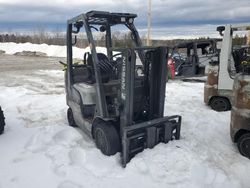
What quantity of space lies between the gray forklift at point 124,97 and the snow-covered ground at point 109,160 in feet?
0.67

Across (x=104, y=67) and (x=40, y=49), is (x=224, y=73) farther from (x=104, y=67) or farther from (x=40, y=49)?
(x=40, y=49)

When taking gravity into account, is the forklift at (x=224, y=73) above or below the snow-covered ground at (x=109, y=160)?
above

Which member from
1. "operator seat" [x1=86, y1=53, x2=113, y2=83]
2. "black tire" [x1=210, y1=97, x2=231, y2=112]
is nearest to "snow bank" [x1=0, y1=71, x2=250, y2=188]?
"black tire" [x1=210, y1=97, x2=231, y2=112]

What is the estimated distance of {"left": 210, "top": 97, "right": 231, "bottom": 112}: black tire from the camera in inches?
323

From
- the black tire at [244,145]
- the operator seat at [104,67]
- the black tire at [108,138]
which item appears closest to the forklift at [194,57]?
the operator seat at [104,67]

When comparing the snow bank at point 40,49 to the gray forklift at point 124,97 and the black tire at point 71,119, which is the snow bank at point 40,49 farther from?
the gray forklift at point 124,97

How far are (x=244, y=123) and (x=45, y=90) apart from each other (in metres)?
8.12

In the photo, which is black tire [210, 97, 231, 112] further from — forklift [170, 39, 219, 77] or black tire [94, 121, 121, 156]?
forklift [170, 39, 219, 77]

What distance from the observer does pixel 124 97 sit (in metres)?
4.84

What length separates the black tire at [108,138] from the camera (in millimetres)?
4957

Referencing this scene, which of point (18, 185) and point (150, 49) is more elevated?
point (150, 49)

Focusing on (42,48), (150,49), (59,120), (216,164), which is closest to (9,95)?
(59,120)

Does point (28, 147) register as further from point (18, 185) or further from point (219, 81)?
point (219, 81)

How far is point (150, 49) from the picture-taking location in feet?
16.3
